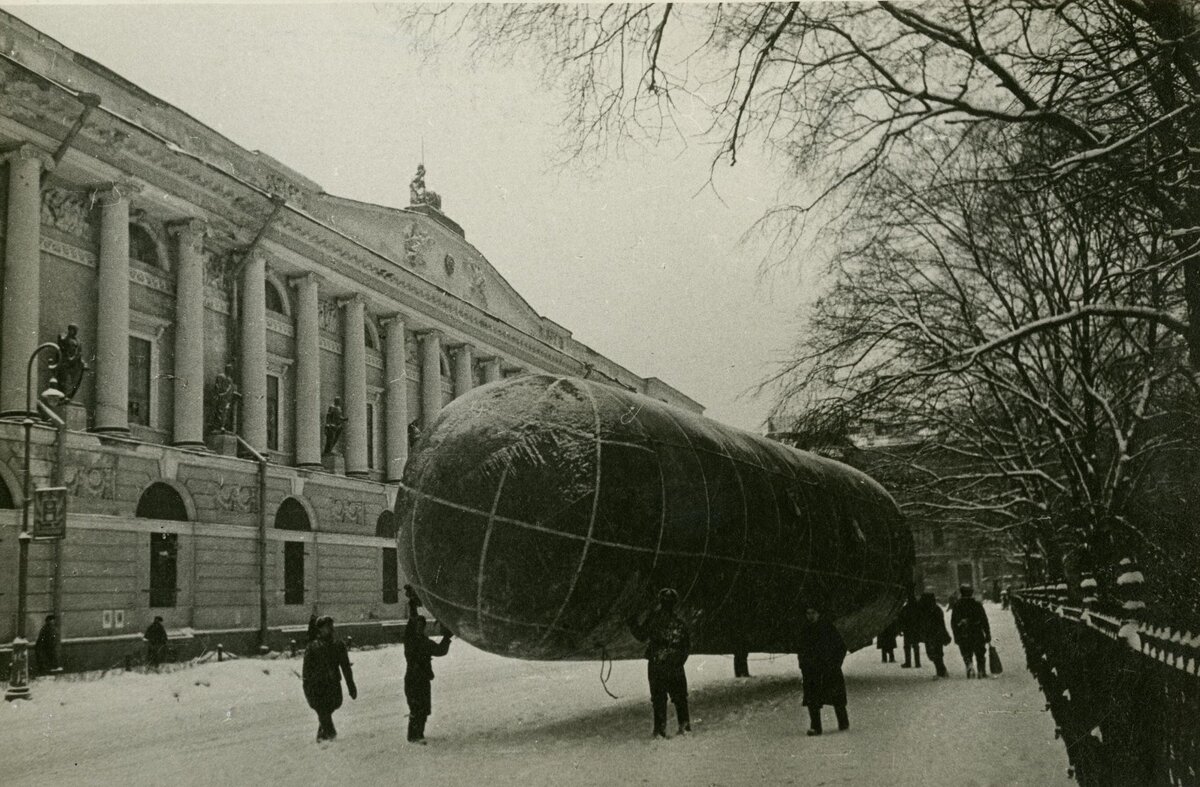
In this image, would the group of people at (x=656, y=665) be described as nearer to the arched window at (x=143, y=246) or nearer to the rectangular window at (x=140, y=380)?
the rectangular window at (x=140, y=380)

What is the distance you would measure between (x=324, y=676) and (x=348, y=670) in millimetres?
342

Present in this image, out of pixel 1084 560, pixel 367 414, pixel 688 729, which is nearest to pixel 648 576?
pixel 688 729

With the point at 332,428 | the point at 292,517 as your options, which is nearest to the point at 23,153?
the point at 292,517

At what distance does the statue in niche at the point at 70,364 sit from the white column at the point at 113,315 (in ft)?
4.52

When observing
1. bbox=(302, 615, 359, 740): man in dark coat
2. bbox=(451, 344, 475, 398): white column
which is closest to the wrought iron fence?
bbox=(302, 615, 359, 740): man in dark coat

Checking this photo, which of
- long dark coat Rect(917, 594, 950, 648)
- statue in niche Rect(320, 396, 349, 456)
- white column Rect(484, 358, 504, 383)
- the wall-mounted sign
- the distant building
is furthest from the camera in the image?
white column Rect(484, 358, 504, 383)

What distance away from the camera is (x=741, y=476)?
11594 mm

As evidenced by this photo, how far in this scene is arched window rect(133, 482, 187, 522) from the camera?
26.8 metres

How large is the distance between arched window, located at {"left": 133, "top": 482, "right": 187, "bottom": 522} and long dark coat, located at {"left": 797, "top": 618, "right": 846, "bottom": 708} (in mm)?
20752

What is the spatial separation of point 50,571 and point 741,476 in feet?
57.8

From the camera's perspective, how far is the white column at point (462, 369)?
45594mm

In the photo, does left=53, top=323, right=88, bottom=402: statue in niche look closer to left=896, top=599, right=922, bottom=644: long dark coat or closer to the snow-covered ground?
the snow-covered ground

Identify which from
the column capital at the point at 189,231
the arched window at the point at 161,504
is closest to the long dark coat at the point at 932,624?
the arched window at the point at 161,504

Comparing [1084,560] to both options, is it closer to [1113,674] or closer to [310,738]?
[1113,674]
